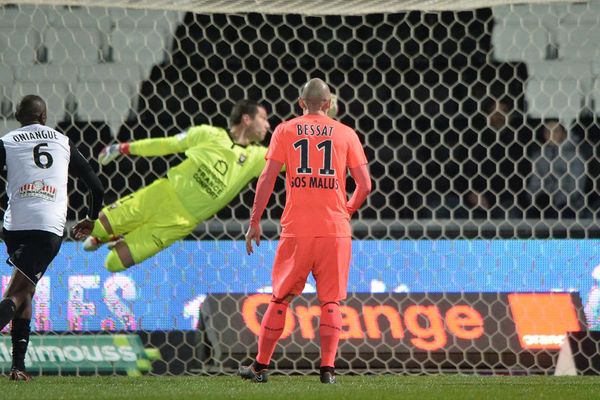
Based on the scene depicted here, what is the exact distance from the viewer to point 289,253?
4.17 meters

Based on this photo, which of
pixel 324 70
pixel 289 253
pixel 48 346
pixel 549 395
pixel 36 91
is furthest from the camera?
pixel 324 70

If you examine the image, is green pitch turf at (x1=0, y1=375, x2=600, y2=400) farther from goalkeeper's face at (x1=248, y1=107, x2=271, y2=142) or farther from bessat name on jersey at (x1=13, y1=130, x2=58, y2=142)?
goalkeeper's face at (x1=248, y1=107, x2=271, y2=142)

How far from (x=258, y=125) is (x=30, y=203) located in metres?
1.76

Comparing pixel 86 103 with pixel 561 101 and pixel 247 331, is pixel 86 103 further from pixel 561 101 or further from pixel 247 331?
pixel 561 101

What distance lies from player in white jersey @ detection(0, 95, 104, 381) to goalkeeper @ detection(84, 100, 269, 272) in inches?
51.8

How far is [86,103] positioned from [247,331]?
7.24 feet

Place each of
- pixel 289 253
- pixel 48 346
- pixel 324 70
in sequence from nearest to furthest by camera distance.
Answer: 1. pixel 289 253
2. pixel 48 346
3. pixel 324 70

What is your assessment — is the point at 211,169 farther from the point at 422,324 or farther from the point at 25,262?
the point at 25,262

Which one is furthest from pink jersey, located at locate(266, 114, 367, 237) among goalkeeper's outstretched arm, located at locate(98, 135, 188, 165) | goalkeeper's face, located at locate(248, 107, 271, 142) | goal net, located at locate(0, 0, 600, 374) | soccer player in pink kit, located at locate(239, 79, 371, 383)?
goalkeeper's face, located at locate(248, 107, 271, 142)

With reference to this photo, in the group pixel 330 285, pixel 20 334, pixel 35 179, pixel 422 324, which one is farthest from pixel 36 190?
pixel 422 324

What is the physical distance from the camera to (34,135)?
4.28 meters

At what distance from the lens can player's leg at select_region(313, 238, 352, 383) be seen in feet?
13.6

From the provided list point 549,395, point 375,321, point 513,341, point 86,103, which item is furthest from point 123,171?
point 549,395

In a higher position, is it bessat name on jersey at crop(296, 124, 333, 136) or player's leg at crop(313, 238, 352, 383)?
bessat name on jersey at crop(296, 124, 333, 136)
